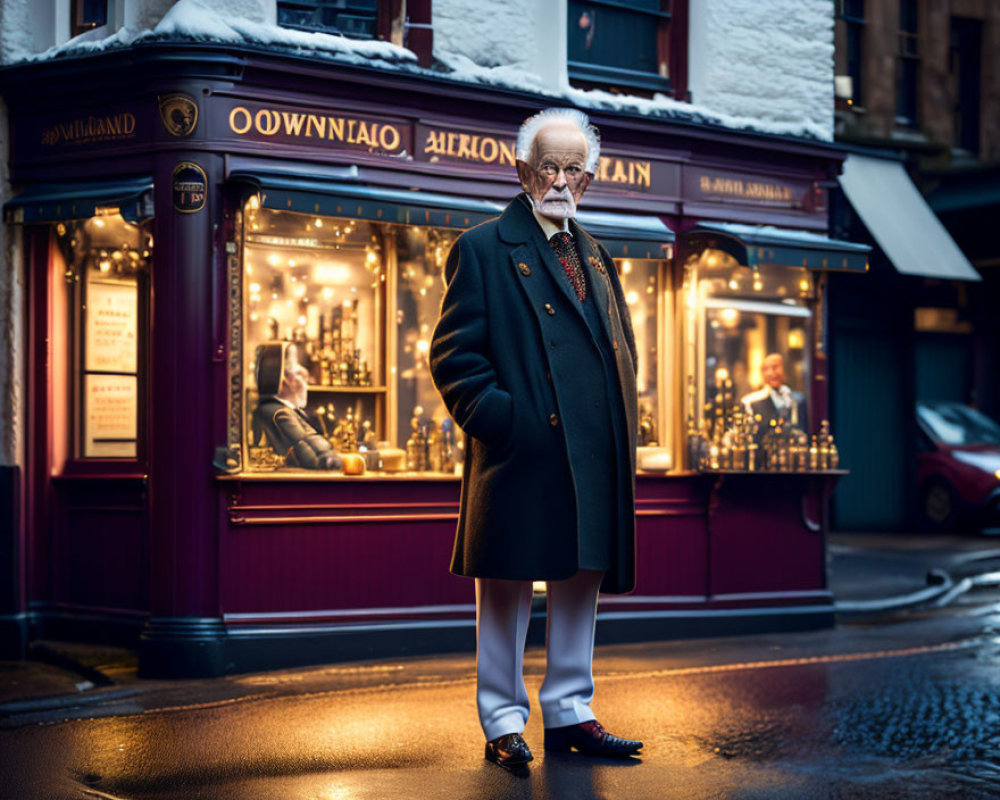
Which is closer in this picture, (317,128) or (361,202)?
(361,202)

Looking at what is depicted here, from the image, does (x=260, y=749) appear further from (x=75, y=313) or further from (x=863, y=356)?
(x=863, y=356)

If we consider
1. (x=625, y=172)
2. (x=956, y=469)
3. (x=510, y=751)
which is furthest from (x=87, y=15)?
(x=956, y=469)

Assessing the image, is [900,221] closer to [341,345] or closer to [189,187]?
[341,345]

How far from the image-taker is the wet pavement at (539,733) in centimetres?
504

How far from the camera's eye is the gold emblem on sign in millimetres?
8211

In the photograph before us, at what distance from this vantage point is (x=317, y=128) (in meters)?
8.57

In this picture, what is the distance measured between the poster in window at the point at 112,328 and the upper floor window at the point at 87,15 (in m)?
1.65

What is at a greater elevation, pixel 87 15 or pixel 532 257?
pixel 87 15

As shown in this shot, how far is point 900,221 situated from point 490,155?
824cm

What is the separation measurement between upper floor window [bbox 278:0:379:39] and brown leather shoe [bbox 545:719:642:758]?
5196mm

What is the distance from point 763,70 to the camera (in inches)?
407

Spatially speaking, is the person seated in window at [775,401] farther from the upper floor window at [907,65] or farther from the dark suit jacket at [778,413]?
the upper floor window at [907,65]

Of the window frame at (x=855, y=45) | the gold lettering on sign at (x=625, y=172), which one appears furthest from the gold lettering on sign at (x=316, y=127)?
the window frame at (x=855, y=45)

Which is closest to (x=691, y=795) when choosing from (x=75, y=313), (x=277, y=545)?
(x=277, y=545)
